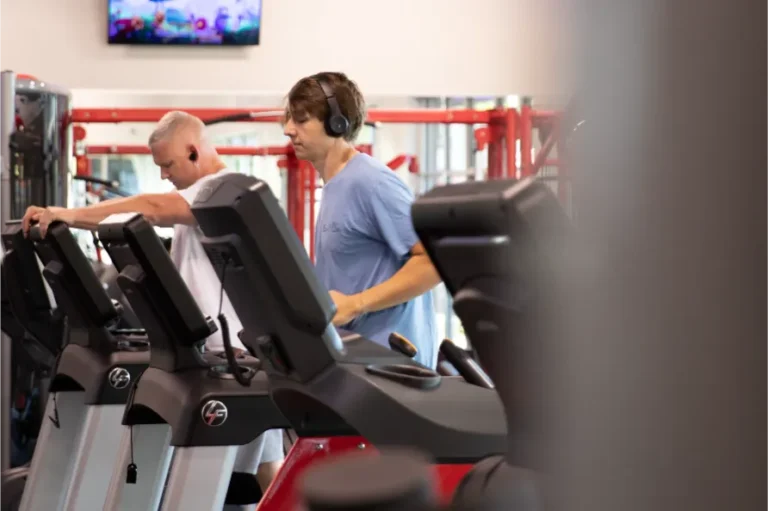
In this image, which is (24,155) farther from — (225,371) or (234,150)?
(225,371)

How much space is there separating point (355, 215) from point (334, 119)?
0.81 feet

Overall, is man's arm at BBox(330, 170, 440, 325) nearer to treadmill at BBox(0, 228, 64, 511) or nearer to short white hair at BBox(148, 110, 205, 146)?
short white hair at BBox(148, 110, 205, 146)

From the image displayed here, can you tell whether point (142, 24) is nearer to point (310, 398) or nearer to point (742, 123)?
point (310, 398)

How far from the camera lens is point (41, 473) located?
3.44 m

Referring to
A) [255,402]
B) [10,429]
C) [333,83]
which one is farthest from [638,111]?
[10,429]

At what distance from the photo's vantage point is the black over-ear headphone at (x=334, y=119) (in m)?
2.85

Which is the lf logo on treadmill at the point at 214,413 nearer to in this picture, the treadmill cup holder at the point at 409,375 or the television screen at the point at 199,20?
the treadmill cup holder at the point at 409,375

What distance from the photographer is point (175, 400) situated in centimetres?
256

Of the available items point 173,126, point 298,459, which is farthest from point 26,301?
point 298,459

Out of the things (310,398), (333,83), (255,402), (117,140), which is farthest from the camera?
(117,140)

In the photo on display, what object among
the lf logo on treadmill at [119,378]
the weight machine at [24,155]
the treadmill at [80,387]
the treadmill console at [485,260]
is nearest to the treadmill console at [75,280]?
the treadmill at [80,387]

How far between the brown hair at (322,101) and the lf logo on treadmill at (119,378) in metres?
0.82

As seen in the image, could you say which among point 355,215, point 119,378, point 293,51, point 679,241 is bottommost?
point 119,378

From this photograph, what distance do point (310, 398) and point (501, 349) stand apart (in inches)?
34.5
